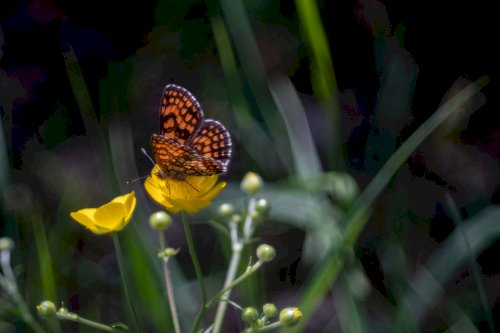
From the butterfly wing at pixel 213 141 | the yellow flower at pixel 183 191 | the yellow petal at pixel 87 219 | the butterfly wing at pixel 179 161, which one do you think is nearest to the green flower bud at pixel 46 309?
the yellow petal at pixel 87 219

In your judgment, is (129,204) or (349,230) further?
(349,230)

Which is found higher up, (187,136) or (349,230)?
(187,136)

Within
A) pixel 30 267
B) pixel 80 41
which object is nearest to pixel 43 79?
pixel 80 41

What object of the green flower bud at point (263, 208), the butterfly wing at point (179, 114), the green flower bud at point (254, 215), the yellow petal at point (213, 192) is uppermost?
the butterfly wing at point (179, 114)

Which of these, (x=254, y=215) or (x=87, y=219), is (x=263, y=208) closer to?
(x=254, y=215)

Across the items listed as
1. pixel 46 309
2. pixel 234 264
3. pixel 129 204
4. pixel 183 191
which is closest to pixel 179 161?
pixel 183 191

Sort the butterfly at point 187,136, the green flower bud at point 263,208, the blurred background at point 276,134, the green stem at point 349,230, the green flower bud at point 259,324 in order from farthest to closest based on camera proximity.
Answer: the blurred background at point 276,134 < the butterfly at point 187,136 < the green stem at point 349,230 < the green flower bud at point 263,208 < the green flower bud at point 259,324

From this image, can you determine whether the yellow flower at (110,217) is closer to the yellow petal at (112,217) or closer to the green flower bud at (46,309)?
the yellow petal at (112,217)
